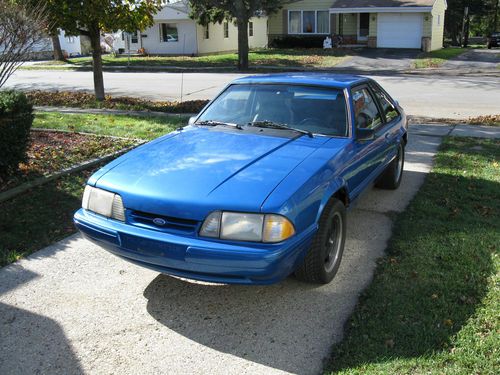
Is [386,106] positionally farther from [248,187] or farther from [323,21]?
[323,21]

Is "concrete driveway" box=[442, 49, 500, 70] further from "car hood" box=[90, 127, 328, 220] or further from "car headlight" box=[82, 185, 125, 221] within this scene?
"car headlight" box=[82, 185, 125, 221]

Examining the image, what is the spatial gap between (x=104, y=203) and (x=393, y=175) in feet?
12.6

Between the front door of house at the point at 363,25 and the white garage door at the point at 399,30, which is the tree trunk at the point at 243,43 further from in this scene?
the front door of house at the point at 363,25

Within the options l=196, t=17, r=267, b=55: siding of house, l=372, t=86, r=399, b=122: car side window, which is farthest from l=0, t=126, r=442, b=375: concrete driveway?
l=196, t=17, r=267, b=55: siding of house

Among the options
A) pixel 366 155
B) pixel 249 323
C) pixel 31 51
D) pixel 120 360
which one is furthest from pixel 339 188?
pixel 31 51

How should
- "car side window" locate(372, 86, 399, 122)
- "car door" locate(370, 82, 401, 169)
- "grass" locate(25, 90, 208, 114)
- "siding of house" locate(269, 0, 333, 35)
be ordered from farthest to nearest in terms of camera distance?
"siding of house" locate(269, 0, 333, 35)
"grass" locate(25, 90, 208, 114)
"car side window" locate(372, 86, 399, 122)
"car door" locate(370, 82, 401, 169)

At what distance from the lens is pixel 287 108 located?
4.86 m

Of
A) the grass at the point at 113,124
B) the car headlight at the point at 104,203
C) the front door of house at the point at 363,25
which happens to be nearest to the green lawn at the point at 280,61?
the front door of house at the point at 363,25

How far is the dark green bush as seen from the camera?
6090mm

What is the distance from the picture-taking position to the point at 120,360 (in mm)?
3209

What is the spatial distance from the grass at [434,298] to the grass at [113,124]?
519 cm

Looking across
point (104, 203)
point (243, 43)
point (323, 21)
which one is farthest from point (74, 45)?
point (104, 203)

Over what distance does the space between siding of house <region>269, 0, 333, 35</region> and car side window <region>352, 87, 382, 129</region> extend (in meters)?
33.4

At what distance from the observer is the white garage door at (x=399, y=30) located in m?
33.9
